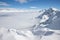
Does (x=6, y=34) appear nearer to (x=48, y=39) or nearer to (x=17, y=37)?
(x=17, y=37)

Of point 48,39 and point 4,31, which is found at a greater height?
point 4,31

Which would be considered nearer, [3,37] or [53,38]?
[3,37]

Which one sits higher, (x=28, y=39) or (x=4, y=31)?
(x=4, y=31)

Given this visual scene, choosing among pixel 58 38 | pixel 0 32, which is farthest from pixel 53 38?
pixel 0 32

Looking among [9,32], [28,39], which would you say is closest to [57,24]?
[28,39]

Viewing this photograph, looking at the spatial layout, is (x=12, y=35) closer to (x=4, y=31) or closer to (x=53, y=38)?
(x=4, y=31)

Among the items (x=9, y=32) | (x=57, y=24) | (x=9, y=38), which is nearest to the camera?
(x=9, y=38)

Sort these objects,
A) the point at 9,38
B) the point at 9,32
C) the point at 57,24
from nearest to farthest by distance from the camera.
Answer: the point at 9,38 < the point at 9,32 < the point at 57,24

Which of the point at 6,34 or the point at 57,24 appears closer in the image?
the point at 6,34
